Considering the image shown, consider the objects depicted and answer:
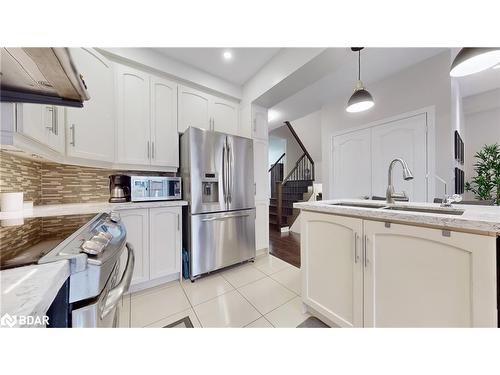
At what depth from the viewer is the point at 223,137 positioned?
2.13 metres

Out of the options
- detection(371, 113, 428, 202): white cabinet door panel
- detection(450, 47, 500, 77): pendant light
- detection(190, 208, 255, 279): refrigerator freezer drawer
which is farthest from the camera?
detection(371, 113, 428, 202): white cabinet door panel

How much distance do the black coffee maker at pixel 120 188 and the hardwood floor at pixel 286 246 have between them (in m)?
2.08

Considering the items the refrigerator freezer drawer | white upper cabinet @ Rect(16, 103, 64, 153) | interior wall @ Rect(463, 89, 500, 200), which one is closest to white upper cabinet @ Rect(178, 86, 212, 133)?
white upper cabinet @ Rect(16, 103, 64, 153)

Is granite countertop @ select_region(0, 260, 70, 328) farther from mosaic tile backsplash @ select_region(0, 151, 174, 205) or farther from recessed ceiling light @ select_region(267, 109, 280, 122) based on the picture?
recessed ceiling light @ select_region(267, 109, 280, 122)

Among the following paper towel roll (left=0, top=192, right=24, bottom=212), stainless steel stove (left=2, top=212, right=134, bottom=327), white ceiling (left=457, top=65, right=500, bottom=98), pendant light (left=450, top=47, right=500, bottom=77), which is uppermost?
white ceiling (left=457, top=65, right=500, bottom=98)

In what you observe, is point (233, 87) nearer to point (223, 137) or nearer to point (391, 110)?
point (223, 137)

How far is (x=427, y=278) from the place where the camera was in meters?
0.80

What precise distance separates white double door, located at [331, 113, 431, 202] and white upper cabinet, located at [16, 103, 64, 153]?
3558 mm

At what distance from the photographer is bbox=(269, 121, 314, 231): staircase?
411cm

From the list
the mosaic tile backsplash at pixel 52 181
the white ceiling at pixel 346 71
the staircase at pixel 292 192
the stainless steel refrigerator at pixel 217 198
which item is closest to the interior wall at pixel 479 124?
the white ceiling at pixel 346 71

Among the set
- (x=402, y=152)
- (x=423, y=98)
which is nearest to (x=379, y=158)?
(x=402, y=152)
